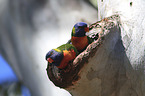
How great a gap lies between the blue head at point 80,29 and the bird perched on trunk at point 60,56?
7 centimetres

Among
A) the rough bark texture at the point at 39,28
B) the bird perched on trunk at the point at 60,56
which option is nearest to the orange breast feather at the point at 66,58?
the bird perched on trunk at the point at 60,56

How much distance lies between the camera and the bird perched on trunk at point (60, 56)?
1.61ft

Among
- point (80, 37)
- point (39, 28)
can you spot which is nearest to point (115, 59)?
point (80, 37)

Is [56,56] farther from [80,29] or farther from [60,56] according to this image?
[80,29]

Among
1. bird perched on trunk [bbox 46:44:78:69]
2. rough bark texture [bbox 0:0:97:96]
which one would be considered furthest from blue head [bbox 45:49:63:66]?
rough bark texture [bbox 0:0:97:96]

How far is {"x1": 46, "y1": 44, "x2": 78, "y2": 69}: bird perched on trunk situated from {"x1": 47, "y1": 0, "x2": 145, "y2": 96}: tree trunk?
36mm

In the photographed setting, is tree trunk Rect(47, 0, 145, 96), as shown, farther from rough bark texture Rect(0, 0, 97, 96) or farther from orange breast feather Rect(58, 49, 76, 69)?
rough bark texture Rect(0, 0, 97, 96)

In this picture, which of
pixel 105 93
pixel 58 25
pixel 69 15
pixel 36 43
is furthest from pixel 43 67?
pixel 105 93

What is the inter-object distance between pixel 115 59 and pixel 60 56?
20 centimetres

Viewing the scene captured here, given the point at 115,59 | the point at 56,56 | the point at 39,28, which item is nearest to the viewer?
the point at 56,56

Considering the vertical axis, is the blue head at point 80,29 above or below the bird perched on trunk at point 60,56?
above

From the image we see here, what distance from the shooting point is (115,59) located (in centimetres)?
59

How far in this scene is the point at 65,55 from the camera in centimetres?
50

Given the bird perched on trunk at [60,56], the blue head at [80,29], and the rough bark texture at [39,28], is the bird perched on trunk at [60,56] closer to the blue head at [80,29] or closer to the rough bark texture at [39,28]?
the blue head at [80,29]
